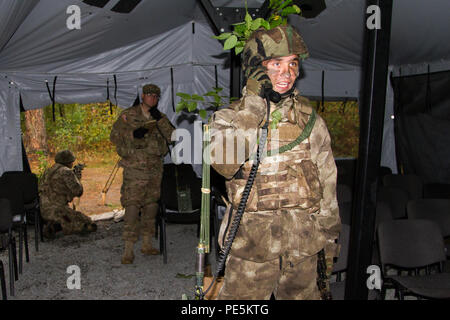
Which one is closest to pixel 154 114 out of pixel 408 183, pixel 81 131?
pixel 408 183

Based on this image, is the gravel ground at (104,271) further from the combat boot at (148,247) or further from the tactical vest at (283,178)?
the tactical vest at (283,178)

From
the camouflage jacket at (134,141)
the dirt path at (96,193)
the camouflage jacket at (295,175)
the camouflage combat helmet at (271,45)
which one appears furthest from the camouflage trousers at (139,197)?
the dirt path at (96,193)

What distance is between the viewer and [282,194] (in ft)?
6.25

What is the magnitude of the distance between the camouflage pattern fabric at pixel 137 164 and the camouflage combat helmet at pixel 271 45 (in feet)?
10.2

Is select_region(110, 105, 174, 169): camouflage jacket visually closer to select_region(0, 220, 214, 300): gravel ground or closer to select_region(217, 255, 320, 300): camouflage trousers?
select_region(0, 220, 214, 300): gravel ground

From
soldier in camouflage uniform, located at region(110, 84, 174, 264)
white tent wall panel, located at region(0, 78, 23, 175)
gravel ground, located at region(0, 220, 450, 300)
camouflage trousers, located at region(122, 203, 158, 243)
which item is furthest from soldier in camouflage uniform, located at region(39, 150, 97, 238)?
camouflage trousers, located at region(122, 203, 158, 243)

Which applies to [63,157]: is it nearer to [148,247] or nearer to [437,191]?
[148,247]

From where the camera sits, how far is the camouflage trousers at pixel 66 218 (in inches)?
227

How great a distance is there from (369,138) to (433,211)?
270 centimetres

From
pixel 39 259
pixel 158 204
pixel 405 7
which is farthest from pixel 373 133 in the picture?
pixel 39 259

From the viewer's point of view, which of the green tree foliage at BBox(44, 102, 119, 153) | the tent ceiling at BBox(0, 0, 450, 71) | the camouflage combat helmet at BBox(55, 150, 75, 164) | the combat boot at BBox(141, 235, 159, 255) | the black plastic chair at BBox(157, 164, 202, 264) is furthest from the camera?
the green tree foliage at BBox(44, 102, 119, 153)

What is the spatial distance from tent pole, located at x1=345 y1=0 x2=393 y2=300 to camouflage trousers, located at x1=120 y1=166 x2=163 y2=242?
3419 millimetres

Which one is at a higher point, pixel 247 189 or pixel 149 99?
pixel 149 99

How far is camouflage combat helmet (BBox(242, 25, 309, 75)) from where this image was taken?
5.96 feet
